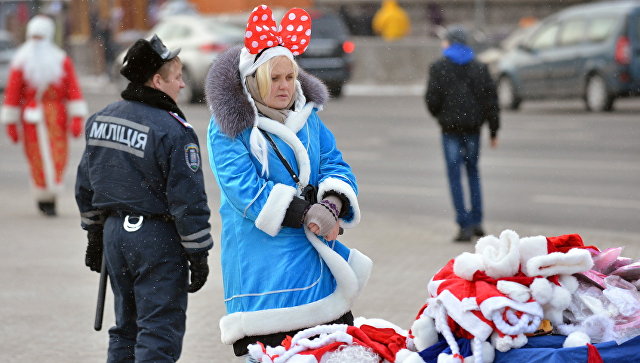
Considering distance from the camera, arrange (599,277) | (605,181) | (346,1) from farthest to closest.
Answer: (346,1) → (605,181) → (599,277)

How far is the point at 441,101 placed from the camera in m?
10.1

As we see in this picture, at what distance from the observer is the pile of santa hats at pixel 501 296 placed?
3959 millimetres

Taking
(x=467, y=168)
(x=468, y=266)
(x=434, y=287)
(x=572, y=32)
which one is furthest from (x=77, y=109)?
(x=572, y=32)

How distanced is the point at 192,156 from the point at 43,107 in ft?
Result: 22.1

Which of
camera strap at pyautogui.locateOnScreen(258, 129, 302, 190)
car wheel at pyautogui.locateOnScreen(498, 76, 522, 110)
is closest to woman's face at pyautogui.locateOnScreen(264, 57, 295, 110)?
camera strap at pyautogui.locateOnScreen(258, 129, 302, 190)

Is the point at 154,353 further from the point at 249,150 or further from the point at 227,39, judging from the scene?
the point at 227,39

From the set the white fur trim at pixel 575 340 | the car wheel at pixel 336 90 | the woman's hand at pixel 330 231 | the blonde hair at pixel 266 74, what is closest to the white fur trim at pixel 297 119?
the blonde hair at pixel 266 74

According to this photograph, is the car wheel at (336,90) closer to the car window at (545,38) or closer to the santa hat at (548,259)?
the car window at (545,38)

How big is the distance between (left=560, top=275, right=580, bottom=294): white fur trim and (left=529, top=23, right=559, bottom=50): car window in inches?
753

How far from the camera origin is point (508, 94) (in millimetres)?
23453

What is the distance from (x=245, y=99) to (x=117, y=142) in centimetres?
76

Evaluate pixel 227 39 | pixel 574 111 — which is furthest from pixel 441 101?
pixel 227 39

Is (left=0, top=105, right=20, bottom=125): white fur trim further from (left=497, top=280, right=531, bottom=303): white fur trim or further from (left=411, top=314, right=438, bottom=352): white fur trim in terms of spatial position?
(left=497, top=280, right=531, bottom=303): white fur trim

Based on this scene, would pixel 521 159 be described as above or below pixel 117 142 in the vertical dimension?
below
